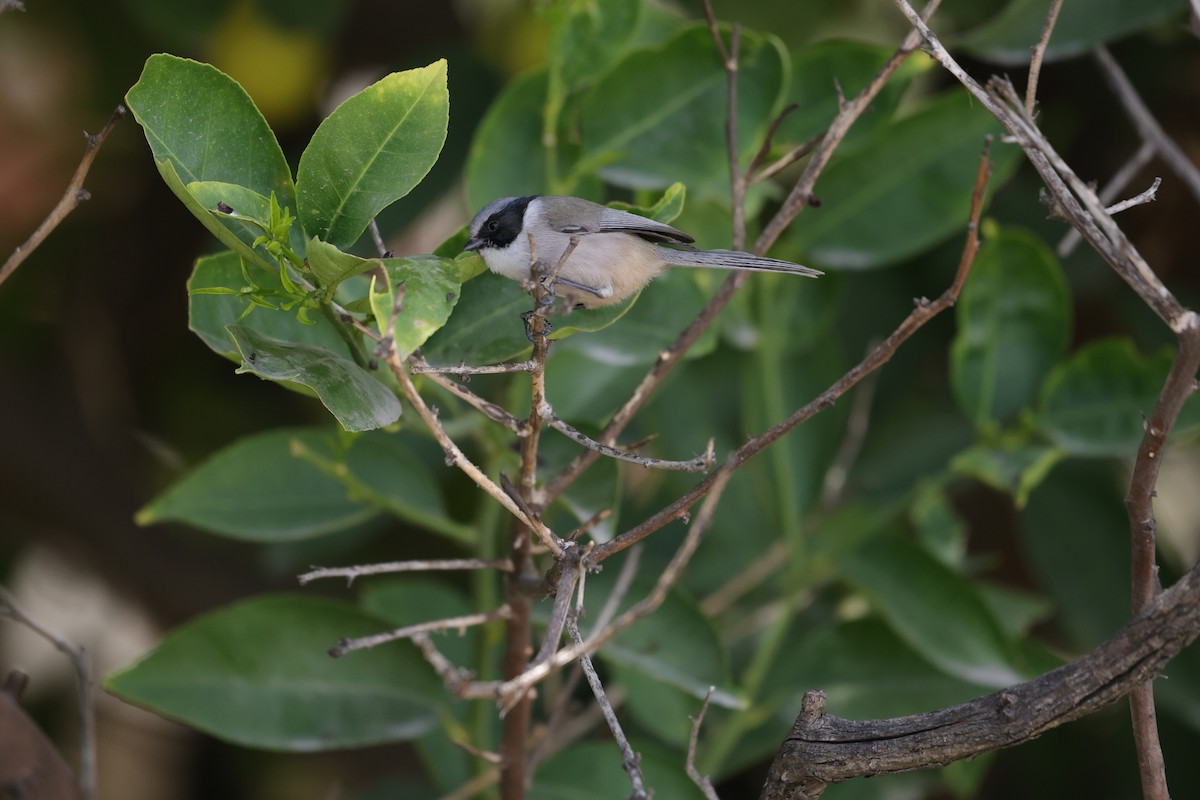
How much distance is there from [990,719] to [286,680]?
0.97 m

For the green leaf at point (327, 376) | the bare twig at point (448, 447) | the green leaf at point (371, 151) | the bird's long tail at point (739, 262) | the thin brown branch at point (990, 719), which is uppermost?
the bird's long tail at point (739, 262)

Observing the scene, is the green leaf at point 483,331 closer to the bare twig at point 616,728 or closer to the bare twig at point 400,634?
the bare twig at point 400,634

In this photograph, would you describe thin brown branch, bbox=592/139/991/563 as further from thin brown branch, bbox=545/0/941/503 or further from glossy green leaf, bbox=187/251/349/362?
glossy green leaf, bbox=187/251/349/362

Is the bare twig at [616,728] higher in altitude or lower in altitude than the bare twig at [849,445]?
lower

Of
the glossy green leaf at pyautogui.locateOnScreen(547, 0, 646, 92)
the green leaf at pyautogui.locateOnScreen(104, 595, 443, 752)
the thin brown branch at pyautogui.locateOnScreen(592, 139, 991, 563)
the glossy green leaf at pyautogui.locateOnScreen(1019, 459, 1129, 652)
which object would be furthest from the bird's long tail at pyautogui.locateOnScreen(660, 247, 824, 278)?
the glossy green leaf at pyautogui.locateOnScreen(1019, 459, 1129, 652)

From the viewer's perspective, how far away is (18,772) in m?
1.24

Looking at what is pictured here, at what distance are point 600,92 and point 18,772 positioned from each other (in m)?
1.03

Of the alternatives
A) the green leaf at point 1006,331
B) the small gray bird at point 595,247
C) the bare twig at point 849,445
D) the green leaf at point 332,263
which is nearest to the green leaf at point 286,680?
the small gray bird at point 595,247

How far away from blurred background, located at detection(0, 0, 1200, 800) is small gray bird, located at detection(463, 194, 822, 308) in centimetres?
76

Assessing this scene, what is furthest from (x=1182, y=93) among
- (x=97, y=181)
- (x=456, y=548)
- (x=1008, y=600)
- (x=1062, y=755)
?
(x=97, y=181)

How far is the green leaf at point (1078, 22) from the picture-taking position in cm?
172

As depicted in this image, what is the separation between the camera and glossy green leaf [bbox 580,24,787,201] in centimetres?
158

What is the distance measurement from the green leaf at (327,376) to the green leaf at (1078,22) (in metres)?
1.13

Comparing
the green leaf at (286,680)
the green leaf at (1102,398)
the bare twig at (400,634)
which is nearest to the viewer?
the bare twig at (400,634)
